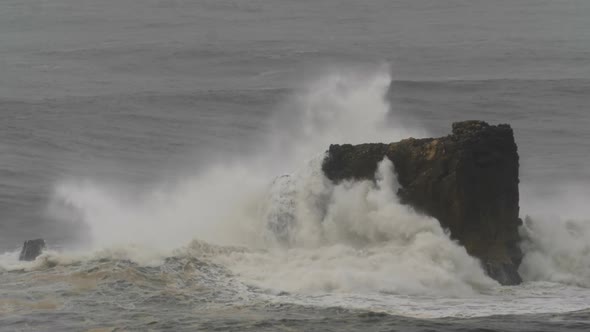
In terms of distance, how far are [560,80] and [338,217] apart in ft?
145

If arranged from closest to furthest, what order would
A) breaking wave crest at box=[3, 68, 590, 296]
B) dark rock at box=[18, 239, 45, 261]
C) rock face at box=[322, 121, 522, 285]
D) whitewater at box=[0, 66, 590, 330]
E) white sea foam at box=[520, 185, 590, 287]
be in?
whitewater at box=[0, 66, 590, 330] → breaking wave crest at box=[3, 68, 590, 296] → rock face at box=[322, 121, 522, 285] → white sea foam at box=[520, 185, 590, 287] → dark rock at box=[18, 239, 45, 261]

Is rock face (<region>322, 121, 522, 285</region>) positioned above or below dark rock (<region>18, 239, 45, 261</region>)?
above

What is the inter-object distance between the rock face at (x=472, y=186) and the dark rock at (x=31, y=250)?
31.1 feet

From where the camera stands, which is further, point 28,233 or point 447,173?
point 28,233

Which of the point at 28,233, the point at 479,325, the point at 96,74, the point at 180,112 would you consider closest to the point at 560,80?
the point at 180,112

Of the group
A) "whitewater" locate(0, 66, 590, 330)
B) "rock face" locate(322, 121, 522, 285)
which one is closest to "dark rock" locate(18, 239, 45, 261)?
"whitewater" locate(0, 66, 590, 330)

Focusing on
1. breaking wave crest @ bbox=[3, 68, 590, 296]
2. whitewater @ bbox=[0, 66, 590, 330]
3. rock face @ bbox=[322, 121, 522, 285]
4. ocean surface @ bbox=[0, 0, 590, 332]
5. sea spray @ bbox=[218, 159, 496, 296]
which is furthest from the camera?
rock face @ bbox=[322, 121, 522, 285]

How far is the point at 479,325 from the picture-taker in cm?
2056

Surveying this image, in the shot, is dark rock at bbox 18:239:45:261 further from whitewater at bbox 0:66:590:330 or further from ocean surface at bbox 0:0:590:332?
whitewater at bbox 0:66:590:330

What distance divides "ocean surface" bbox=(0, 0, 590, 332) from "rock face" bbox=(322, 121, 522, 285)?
16.3 inches

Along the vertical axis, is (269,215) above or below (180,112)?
below

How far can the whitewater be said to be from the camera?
2197 centimetres

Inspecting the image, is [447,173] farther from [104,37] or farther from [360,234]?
[104,37]

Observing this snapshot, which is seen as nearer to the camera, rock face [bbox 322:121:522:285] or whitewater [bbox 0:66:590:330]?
whitewater [bbox 0:66:590:330]
